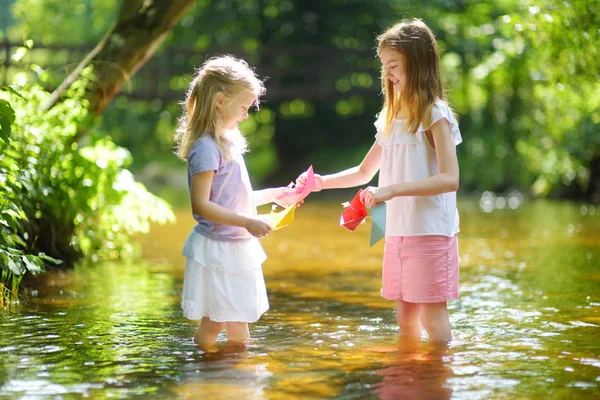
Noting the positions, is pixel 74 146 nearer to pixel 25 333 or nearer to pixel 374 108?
pixel 25 333

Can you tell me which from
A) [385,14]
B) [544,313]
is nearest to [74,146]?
[544,313]

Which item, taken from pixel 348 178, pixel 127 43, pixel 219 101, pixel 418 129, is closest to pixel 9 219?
pixel 219 101

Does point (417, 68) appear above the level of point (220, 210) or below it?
above

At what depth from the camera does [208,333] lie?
4.36 metres

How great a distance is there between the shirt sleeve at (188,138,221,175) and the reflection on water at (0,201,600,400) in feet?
2.82

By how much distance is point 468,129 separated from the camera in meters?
21.4

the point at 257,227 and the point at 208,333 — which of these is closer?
the point at 257,227

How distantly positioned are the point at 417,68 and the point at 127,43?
409 cm

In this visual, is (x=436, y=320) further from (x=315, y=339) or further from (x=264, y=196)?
(x=264, y=196)

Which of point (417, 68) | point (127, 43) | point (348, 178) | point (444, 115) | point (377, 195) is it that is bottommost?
point (377, 195)

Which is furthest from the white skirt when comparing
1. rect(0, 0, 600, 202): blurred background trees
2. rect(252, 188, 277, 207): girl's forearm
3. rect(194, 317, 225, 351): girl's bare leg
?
rect(0, 0, 600, 202): blurred background trees

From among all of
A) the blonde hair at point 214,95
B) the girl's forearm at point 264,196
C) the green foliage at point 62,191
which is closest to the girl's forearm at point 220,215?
the blonde hair at point 214,95

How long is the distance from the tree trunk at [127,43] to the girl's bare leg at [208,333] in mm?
3787

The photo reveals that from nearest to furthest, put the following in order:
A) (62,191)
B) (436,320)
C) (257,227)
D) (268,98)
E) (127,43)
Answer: (257,227) → (436,320) → (62,191) → (127,43) → (268,98)
